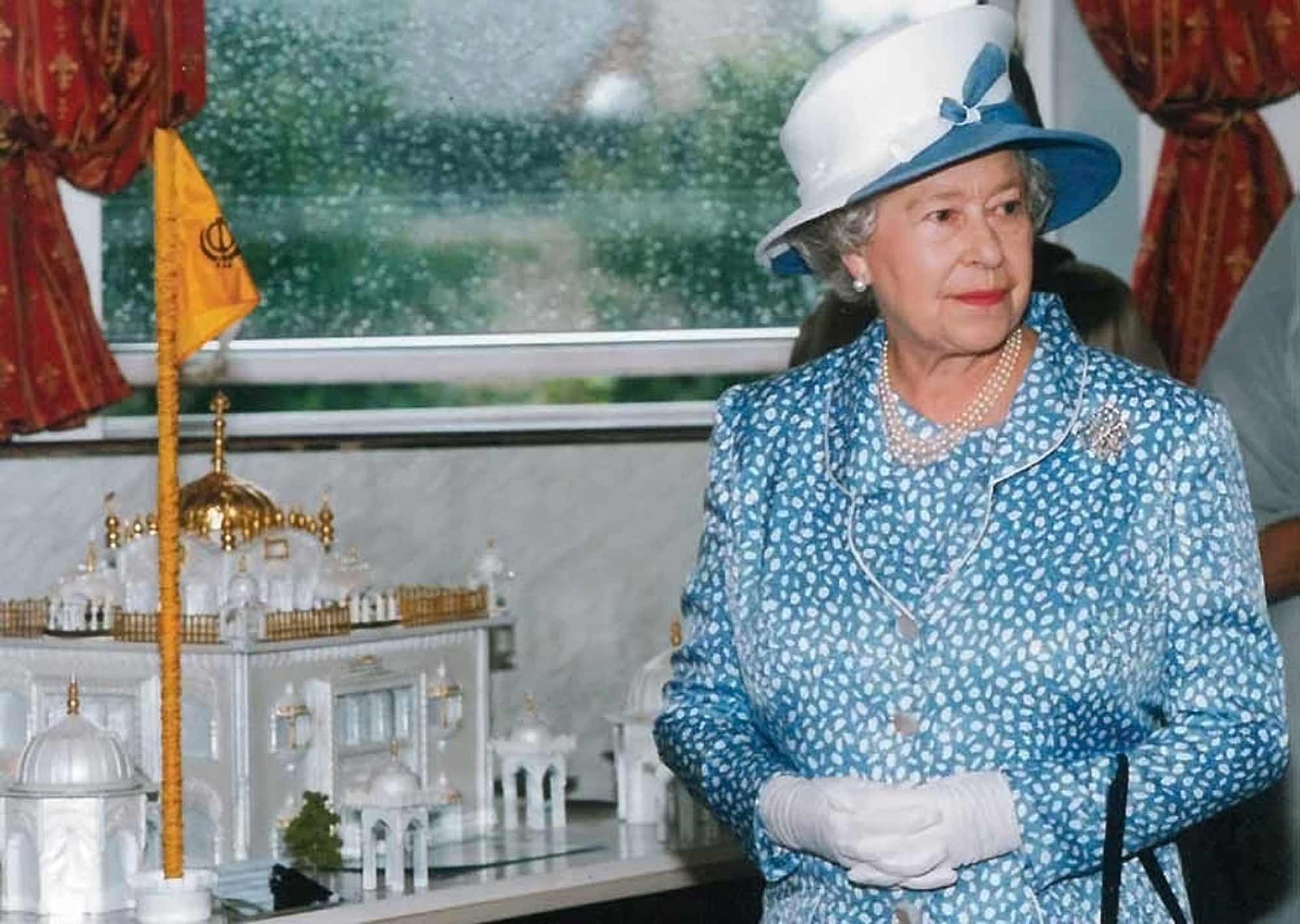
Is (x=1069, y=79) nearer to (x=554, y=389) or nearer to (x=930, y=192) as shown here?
(x=554, y=389)

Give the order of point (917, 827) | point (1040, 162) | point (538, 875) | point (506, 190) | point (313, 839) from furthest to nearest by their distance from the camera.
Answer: point (506, 190) → point (313, 839) → point (538, 875) → point (1040, 162) → point (917, 827)

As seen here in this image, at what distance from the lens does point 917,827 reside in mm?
2287

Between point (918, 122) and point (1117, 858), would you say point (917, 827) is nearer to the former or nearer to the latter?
point (1117, 858)

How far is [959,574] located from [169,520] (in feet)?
4.76

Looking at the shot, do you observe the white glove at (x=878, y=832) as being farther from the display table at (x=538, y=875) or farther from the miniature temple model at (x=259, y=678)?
the miniature temple model at (x=259, y=678)

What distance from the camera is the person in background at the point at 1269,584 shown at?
12.5 ft

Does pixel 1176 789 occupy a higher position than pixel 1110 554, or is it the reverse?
pixel 1110 554

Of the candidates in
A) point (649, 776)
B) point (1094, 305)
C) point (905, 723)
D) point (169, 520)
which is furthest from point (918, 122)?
point (649, 776)

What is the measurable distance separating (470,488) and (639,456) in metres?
0.32

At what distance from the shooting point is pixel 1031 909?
7.72 feet

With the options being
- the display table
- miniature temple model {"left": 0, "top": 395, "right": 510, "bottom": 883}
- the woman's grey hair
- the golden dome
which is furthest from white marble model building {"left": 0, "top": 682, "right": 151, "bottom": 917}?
the woman's grey hair

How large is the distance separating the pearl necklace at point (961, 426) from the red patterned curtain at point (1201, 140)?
8.98 ft

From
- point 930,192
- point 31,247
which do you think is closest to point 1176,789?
point 930,192

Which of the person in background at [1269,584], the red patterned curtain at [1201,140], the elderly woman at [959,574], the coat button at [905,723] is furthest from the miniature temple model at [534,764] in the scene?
Result: the coat button at [905,723]
